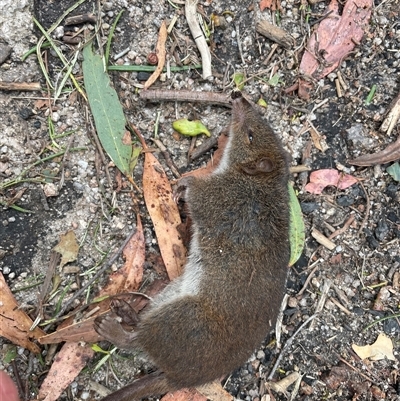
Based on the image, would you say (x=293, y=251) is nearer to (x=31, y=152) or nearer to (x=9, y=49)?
(x=31, y=152)

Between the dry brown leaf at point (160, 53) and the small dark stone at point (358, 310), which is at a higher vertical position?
the dry brown leaf at point (160, 53)

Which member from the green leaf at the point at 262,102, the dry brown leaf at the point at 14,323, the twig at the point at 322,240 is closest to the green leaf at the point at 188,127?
the green leaf at the point at 262,102

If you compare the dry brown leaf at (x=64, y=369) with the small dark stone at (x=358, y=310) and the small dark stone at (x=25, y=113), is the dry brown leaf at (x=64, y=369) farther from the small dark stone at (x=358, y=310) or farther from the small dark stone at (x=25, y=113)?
the small dark stone at (x=358, y=310)

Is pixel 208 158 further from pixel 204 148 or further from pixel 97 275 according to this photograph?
pixel 97 275

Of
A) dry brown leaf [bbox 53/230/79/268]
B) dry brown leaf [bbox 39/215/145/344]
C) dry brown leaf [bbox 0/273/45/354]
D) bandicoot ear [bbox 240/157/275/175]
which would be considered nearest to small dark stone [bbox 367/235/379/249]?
bandicoot ear [bbox 240/157/275/175]

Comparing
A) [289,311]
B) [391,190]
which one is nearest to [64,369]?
[289,311]

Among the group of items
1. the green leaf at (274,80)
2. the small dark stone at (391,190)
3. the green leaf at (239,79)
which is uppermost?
the green leaf at (239,79)
